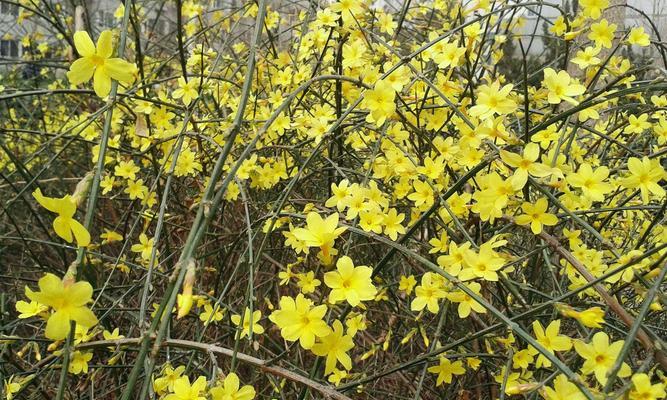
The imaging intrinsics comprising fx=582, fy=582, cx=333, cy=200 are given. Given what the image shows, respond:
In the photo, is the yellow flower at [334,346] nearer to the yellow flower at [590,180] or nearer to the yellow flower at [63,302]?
the yellow flower at [63,302]

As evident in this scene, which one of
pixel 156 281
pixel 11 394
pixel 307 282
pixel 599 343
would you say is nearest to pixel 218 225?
pixel 156 281

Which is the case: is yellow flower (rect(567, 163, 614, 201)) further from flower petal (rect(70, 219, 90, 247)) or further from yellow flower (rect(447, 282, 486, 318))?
flower petal (rect(70, 219, 90, 247))

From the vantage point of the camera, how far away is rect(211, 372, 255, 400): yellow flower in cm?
100

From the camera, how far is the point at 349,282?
3.30 ft

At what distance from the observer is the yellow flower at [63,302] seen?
0.81m

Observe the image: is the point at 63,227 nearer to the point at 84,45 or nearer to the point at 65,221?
the point at 65,221

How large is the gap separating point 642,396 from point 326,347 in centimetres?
49

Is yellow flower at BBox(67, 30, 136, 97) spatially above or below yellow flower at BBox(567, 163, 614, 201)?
above

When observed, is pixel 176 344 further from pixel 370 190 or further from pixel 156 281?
pixel 156 281

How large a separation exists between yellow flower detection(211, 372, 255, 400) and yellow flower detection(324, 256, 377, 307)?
0.23m

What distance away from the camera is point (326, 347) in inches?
39.4

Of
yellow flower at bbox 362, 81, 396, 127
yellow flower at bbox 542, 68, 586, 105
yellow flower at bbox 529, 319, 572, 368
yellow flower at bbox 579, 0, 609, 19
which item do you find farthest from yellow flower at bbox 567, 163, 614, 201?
yellow flower at bbox 579, 0, 609, 19

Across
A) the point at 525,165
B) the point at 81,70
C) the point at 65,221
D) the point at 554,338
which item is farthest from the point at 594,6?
the point at 65,221

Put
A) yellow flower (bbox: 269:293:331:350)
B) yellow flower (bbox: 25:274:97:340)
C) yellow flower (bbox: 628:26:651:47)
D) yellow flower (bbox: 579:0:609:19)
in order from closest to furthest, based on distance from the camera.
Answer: yellow flower (bbox: 25:274:97:340) → yellow flower (bbox: 269:293:331:350) → yellow flower (bbox: 579:0:609:19) → yellow flower (bbox: 628:26:651:47)
